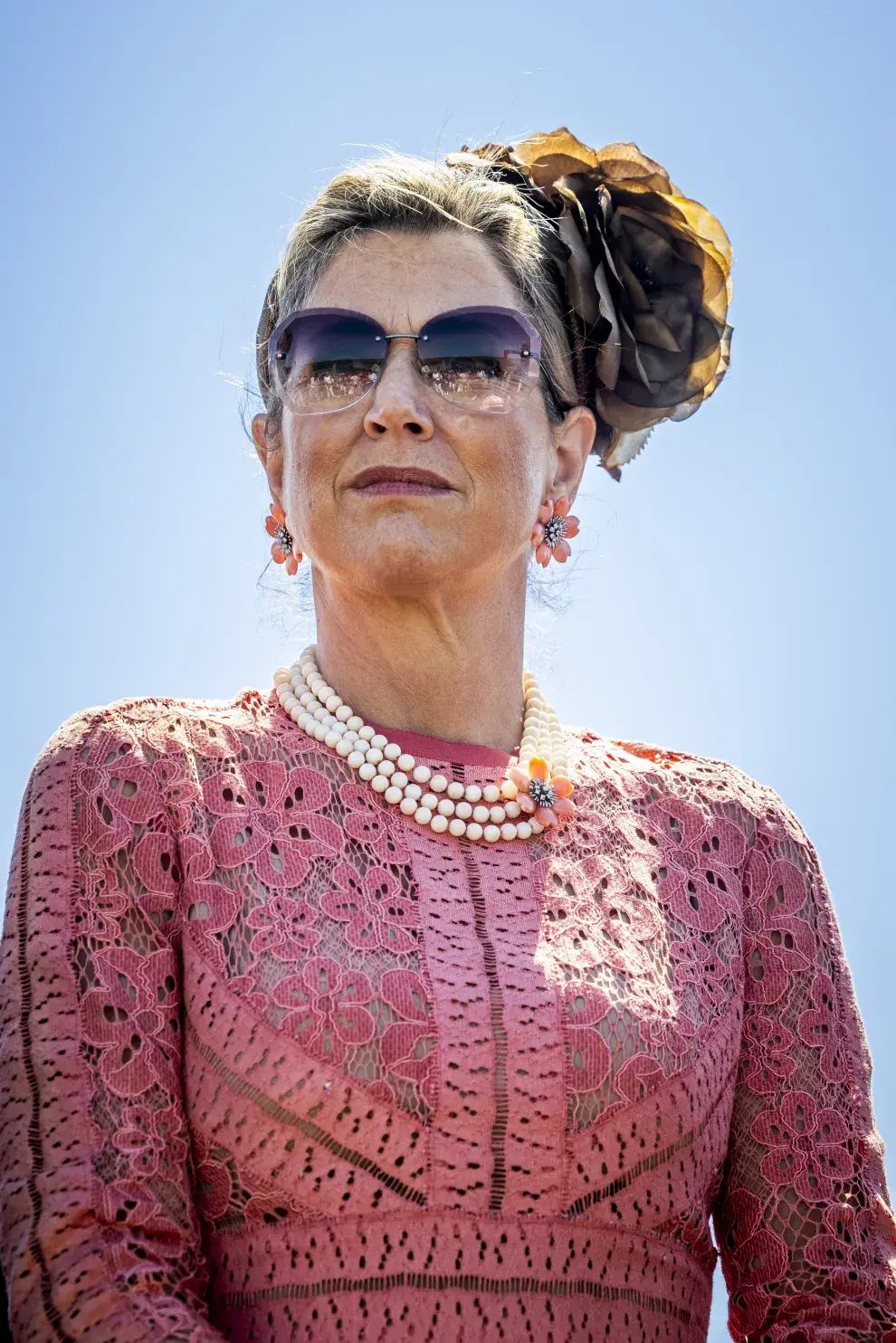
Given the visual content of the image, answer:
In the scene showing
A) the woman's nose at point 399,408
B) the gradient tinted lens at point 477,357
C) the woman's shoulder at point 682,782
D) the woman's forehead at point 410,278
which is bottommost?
the woman's shoulder at point 682,782

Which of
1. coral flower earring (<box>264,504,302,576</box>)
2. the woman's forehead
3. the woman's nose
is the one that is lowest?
coral flower earring (<box>264,504,302,576</box>)

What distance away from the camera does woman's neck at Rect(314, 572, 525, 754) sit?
3252mm

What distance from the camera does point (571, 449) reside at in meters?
3.65

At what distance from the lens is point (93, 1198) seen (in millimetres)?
2361

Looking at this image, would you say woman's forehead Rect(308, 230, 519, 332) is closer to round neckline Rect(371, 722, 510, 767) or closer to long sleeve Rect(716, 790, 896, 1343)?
round neckline Rect(371, 722, 510, 767)

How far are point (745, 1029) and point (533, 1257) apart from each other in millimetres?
793

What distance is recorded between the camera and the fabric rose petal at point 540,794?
122 inches

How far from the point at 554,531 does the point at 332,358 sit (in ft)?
2.30

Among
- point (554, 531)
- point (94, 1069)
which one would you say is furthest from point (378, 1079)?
point (554, 531)

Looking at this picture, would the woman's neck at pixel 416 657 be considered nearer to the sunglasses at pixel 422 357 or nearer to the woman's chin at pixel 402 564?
the woman's chin at pixel 402 564

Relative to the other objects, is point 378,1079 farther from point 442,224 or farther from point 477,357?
point 442,224

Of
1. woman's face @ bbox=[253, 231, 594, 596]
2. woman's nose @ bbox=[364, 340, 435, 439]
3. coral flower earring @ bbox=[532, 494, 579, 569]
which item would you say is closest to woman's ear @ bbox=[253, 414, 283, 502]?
woman's face @ bbox=[253, 231, 594, 596]

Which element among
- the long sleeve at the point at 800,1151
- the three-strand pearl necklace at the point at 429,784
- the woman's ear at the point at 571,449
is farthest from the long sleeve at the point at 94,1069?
the woman's ear at the point at 571,449

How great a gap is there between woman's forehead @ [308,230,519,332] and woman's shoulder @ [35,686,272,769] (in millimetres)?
928
